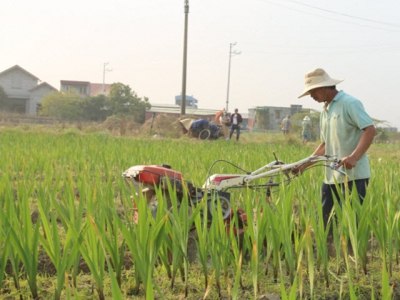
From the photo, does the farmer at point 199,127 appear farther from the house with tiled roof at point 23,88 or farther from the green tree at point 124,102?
the house with tiled roof at point 23,88

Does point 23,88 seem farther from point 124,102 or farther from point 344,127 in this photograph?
point 344,127

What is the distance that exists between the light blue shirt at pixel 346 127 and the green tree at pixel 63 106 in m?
34.5

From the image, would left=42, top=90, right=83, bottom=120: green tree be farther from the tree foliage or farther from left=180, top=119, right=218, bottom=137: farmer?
left=180, top=119, right=218, bottom=137: farmer

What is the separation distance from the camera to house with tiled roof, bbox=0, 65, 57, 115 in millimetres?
43344

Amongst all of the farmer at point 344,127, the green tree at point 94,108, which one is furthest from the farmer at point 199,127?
the green tree at point 94,108

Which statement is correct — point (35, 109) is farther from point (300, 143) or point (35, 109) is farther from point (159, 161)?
point (159, 161)

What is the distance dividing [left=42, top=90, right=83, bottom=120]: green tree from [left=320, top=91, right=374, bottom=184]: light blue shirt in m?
34.5

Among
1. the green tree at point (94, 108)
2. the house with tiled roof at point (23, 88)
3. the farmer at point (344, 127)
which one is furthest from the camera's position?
the house with tiled roof at point (23, 88)

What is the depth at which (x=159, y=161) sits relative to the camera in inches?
275

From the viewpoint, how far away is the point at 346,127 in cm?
342

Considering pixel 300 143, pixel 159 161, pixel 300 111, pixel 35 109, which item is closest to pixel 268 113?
pixel 300 111

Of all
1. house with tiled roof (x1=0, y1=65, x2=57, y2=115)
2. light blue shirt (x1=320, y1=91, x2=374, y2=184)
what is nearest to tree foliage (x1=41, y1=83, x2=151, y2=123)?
house with tiled roof (x1=0, y1=65, x2=57, y2=115)

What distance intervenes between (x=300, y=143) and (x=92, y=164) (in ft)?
33.5

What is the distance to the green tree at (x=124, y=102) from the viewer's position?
122ft
